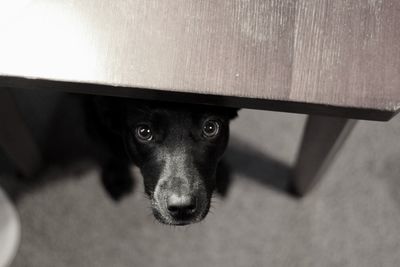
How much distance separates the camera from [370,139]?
1456 millimetres

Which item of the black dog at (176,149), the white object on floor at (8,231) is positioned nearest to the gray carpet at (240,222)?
the white object on floor at (8,231)

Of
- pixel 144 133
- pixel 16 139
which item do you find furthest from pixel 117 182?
pixel 144 133

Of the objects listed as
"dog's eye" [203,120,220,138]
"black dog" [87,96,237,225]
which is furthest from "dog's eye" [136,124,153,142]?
"dog's eye" [203,120,220,138]

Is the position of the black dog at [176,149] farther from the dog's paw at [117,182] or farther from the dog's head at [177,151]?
the dog's paw at [117,182]

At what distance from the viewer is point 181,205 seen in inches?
36.1

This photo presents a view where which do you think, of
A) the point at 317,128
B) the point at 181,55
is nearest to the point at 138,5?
the point at 181,55

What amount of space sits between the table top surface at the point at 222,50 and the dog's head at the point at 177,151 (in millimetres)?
267

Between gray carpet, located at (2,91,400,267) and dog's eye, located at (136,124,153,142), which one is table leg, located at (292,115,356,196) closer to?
gray carpet, located at (2,91,400,267)

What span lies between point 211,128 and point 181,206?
0.17m

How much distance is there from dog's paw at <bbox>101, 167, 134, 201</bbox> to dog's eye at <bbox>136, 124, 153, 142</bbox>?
1.38 feet

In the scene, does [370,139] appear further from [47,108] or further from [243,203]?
[47,108]

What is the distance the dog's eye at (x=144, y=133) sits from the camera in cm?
97

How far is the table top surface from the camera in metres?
0.64

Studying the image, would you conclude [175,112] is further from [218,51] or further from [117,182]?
[117,182]
